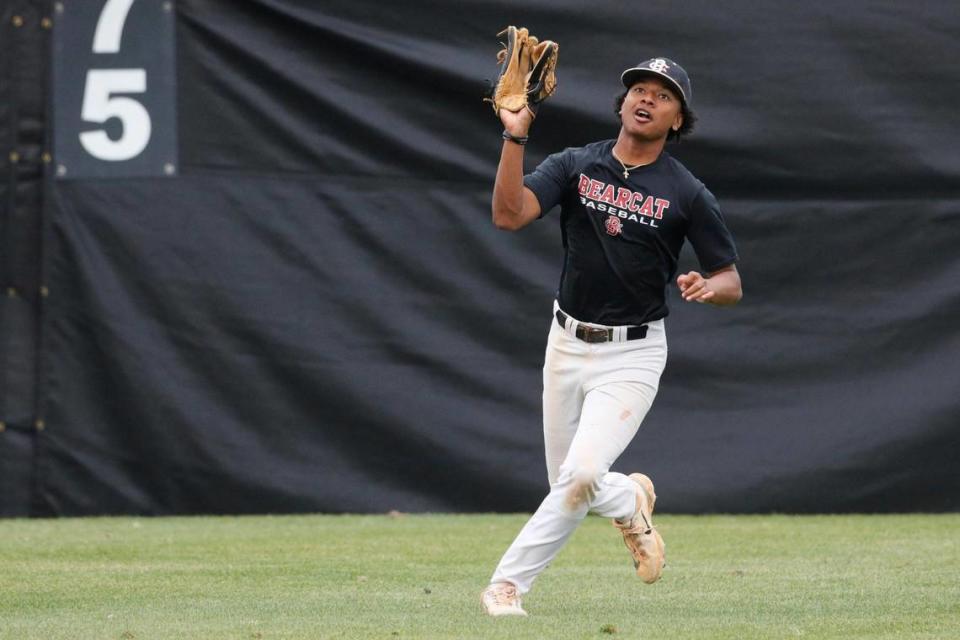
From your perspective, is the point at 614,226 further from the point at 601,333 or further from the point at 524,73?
the point at 524,73

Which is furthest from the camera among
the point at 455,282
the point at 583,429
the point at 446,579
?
the point at 455,282

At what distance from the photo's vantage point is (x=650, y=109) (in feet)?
19.4

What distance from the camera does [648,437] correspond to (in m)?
9.66

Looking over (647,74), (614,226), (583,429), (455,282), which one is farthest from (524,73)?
(455,282)

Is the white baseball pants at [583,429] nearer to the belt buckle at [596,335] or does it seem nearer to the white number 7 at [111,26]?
the belt buckle at [596,335]

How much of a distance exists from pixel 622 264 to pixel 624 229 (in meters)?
0.12

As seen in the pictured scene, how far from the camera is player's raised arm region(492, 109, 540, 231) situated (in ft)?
17.9

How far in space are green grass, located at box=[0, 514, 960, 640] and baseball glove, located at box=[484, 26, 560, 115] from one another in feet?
5.67

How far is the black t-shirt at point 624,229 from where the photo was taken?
19.3ft

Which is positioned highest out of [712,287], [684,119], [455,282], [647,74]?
[647,74]

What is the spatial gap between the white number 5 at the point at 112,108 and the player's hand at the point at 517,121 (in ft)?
15.4

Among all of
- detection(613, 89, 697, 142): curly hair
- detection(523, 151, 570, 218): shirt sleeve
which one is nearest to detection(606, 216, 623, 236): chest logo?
detection(523, 151, 570, 218): shirt sleeve

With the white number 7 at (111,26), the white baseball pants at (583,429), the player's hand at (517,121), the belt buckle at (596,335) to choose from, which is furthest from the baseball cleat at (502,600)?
the white number 7 at (111,26)

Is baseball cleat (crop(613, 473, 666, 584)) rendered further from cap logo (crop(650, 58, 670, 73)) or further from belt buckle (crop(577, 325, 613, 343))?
cap logo (crop(650, 58, 670, 73))
